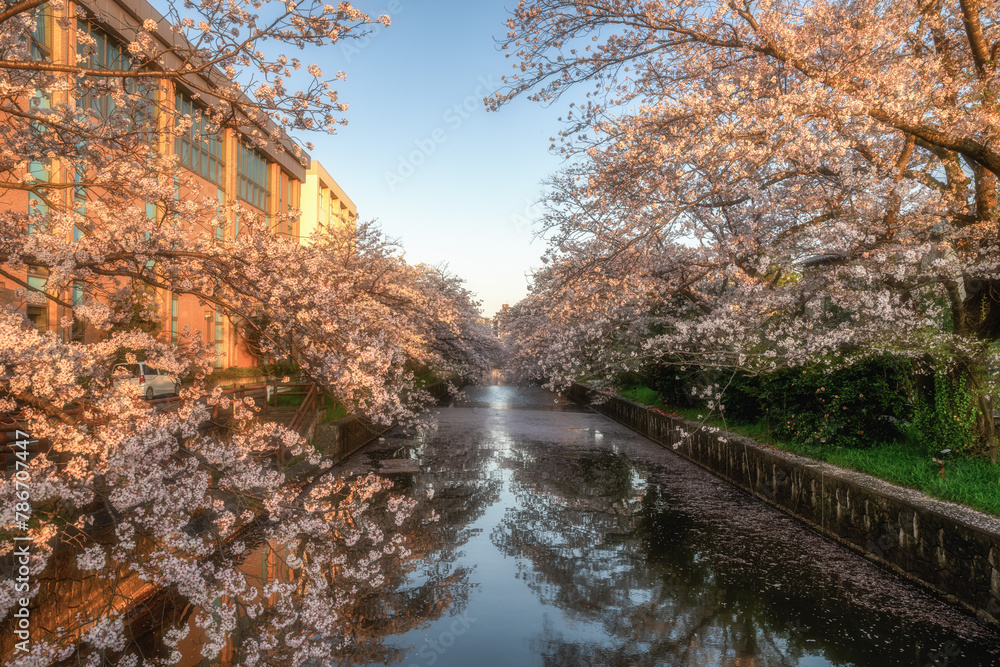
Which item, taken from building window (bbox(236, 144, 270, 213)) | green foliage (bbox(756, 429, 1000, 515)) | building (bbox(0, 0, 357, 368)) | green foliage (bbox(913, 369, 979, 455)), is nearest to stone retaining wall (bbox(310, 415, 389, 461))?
building (bbox(0, 0, 357, 368))

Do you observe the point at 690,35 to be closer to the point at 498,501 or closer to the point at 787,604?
the point at 787,604

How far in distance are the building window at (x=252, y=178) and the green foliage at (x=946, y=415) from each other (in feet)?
102

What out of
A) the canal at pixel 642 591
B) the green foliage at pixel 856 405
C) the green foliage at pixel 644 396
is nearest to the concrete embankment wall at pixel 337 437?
the canal at pixel 642 591

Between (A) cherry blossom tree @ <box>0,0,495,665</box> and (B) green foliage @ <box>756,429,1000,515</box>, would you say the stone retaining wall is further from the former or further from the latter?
(B) green foliage @ <box>756,429,1000,515</box>

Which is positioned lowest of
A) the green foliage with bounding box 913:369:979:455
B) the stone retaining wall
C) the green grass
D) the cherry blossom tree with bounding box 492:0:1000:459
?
the stone retaining wall

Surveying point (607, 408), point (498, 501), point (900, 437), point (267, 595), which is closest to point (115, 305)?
point (267, 595)

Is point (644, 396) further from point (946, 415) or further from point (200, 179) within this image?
point (200, 179)

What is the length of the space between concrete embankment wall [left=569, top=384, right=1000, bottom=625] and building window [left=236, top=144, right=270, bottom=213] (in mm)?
29589

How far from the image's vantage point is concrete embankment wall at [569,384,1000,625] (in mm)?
5613

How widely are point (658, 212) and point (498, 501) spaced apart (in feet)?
17.1

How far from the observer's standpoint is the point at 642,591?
608 centimetres

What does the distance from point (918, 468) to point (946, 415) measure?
1.30 meters

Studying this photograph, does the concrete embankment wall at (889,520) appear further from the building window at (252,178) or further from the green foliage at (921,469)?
the building window at (252,178)

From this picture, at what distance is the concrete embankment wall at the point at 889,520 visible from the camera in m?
5.61
